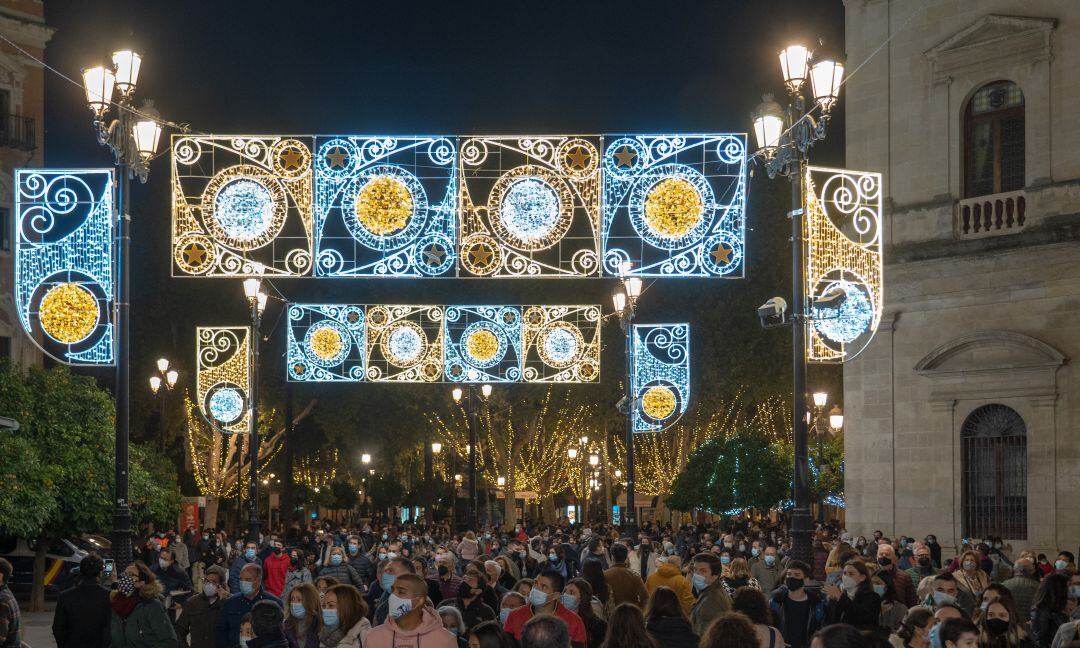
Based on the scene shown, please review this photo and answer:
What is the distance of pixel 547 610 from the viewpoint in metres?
11.5

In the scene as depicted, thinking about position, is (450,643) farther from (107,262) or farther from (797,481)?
(107,262)

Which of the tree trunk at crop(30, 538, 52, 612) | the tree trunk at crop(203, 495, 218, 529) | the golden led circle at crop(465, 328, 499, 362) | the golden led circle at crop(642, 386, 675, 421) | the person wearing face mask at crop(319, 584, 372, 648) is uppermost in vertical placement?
the golden led circle at crop(465, 328, 499, 362)

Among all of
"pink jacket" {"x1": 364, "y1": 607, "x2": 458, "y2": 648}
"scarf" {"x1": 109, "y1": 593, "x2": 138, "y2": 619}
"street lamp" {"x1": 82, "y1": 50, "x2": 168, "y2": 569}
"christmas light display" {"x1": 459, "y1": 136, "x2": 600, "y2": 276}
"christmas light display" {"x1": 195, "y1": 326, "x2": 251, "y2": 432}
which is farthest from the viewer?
"christmas light display" {"x1": 195, "y1": 326, "x2": 251, "y2": 432}

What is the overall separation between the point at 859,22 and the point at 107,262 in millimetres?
16218

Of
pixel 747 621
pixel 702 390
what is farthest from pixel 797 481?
pixel 702 390

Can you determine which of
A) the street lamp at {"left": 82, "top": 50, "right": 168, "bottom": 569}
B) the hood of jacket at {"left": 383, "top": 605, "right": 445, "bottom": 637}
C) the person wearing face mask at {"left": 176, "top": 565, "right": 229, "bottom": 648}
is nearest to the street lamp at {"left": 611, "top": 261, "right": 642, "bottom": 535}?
the street lamp at {"left": 82, "top": 50, "right": 168, "bottom": 569}

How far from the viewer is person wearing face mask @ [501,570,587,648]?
1157 centimetres

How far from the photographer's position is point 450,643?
9.24 metres

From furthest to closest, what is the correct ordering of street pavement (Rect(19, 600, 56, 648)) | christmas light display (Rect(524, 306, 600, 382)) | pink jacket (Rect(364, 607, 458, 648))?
christmas light display (Rect(524, 306, 600, 382))
street pavement (Rect(19, 600, 56, 648))
pink jacket (Rect(364, 607, 458, 648))

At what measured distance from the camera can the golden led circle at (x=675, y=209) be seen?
2481 cm

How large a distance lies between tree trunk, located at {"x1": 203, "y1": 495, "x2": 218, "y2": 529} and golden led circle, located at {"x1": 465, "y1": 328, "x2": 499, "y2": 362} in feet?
88.3

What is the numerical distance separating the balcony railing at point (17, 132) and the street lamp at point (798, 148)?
32.2m

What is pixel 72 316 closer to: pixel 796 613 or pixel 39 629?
pixel 39 629

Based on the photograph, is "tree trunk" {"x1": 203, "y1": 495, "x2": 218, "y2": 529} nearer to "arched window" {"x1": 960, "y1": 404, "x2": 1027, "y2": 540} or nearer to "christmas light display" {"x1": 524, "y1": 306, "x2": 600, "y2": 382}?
"christmas light display" {"x1": 524, "y1": 306, "x2": 600, "y2": 382}
